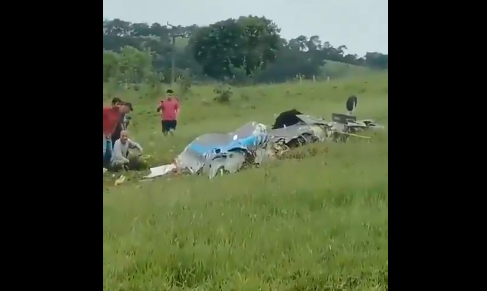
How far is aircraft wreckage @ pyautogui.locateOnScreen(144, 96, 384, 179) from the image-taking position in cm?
125

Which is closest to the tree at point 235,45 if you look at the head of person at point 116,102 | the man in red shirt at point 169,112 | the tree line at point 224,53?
the tree line at point 224,53

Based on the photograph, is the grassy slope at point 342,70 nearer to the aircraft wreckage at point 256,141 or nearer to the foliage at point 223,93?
the aircraft wreckage at point 256,141

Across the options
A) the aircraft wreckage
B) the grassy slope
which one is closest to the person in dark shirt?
the aircraft wreckage

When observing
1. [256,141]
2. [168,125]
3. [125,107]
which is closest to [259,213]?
[256,141]

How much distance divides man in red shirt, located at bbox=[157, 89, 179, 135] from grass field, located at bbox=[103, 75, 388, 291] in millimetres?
17

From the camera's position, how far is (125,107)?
3.97 ft

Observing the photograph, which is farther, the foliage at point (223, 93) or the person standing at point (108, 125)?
the foliage at point (223, 93)

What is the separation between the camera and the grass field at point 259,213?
1.18m

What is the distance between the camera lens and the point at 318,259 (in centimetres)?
121

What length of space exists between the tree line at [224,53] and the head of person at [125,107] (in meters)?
0.06

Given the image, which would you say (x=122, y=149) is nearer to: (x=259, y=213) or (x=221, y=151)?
(x=221, y=151)
